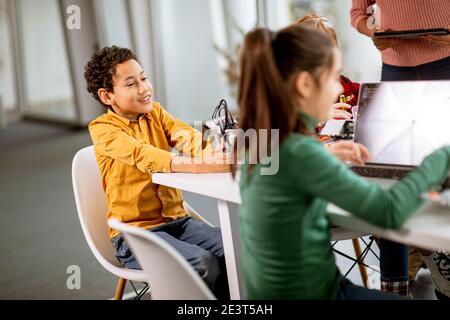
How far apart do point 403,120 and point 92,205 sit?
44.0 inches

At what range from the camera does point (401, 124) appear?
5.53 feet

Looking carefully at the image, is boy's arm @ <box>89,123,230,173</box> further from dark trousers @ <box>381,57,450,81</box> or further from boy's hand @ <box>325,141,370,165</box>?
dark trousers @ <box>381,57,450,81</box>

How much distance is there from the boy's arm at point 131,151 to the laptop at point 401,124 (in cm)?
→ 63

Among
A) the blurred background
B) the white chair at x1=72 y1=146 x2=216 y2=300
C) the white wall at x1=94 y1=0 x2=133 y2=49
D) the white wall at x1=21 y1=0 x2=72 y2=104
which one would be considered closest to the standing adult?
the blurred background

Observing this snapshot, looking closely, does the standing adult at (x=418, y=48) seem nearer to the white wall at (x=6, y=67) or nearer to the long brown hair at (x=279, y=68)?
the long brown hair at (x=279, y=68)

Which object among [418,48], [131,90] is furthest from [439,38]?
[131,90]

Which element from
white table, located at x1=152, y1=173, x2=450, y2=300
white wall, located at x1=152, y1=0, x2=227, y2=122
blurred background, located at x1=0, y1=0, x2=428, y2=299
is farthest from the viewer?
white wall, located at x1=152, y1=0, x2=227, y2=122

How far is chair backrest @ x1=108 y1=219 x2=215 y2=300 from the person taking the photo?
4.11ft

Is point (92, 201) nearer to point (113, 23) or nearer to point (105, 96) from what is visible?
point (105, 96)

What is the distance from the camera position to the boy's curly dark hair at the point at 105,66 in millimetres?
2078

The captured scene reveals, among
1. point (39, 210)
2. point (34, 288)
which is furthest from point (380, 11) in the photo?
point (39, 210)

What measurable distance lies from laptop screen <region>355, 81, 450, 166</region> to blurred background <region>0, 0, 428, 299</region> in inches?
47.0

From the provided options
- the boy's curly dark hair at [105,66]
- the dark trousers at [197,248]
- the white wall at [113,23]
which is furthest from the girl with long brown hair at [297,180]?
the white wall at [113,23]
